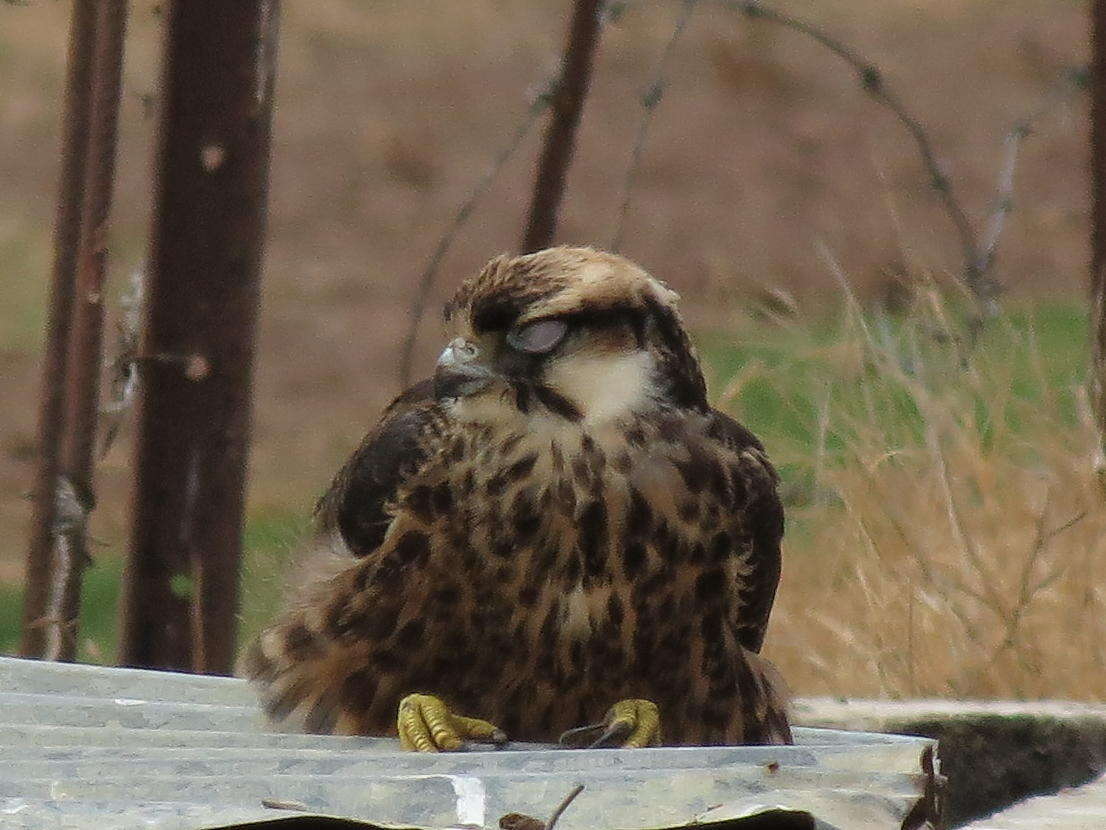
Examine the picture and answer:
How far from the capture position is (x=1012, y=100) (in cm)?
1537

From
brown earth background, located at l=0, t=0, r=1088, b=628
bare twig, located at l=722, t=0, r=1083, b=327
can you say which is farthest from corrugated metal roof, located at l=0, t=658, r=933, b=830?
brown earth background, located at l=0, t=0, r=1088, b=628

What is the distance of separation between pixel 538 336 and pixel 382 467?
0.93ft

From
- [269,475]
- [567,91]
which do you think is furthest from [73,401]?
[269,475]

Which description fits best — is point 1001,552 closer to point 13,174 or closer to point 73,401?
point 73,401

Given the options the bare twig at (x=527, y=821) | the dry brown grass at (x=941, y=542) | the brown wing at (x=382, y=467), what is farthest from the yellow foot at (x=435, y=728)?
the dry brown grass at (x=941, y=542)

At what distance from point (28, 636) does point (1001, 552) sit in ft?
5.82

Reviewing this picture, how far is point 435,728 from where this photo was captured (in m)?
2.57

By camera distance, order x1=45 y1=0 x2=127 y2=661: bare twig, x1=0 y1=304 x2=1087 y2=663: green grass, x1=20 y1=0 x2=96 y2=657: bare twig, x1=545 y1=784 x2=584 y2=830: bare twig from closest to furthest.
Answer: x1=545 y1=784 x2=584 y2=830: bare twig < x1=45 y1=0 x2=127 y2=661: bare twig < x1=20 y1=0 x2=96 y2=657: bare twig < x1=0 y1=304 x2=1087 y2=663: green grass

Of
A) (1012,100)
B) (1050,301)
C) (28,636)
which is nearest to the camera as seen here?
(28,636)

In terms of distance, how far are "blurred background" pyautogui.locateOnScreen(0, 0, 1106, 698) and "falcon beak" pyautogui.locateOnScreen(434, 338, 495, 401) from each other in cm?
79

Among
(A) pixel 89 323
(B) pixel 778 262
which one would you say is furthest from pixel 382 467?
(B) pixel 778 262

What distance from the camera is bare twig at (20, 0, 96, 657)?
12.2 feet

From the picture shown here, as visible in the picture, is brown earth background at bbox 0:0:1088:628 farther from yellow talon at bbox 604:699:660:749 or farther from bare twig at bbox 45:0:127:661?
yellow talon at bbox 604:699:660:749

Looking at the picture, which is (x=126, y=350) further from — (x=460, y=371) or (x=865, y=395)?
(x=865, y=395)
